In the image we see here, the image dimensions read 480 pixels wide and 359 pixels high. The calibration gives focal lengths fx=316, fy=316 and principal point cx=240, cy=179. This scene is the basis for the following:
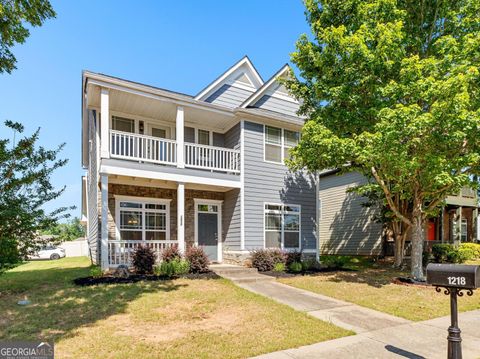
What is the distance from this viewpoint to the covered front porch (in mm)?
11336

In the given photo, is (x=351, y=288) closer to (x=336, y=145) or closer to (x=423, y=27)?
(x=336, y=145)

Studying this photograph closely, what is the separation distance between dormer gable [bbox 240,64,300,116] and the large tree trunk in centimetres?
646

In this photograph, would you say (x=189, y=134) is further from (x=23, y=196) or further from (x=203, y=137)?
(x=23, y=196)

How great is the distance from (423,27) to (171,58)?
35.6ft

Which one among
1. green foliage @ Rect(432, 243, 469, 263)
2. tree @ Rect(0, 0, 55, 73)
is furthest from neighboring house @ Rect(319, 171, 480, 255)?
tree @ Rect(0, 0, 55, 73)

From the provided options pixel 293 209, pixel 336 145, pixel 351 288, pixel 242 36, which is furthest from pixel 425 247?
pixel 242 36

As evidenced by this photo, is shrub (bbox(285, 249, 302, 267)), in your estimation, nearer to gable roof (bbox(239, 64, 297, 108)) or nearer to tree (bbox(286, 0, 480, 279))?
tree (bbox(286, 0, 480, 279))

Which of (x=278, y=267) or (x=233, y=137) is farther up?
(x=233, y=137)

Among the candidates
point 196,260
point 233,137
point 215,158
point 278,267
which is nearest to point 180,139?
point 215,158

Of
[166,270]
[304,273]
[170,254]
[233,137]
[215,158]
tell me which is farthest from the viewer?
[233,137]

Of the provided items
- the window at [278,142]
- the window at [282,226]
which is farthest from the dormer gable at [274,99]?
the window at [282,226]

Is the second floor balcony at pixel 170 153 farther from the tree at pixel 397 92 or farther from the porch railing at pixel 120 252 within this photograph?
the tree at pixel 397 92

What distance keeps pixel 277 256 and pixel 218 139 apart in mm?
6036

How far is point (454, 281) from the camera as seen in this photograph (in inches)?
159
